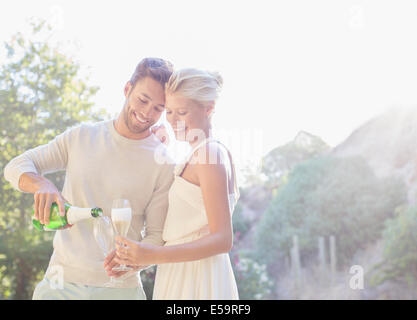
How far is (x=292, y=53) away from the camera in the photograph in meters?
12.5

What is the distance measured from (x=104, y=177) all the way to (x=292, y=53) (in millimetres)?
10881

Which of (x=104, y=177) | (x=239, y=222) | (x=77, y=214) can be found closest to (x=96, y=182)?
(x=104, y=177)

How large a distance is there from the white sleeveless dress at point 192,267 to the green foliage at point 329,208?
29.5 ft

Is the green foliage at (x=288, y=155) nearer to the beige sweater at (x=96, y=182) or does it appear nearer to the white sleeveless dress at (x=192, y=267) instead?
the beige sweater at (x=96, y=182)

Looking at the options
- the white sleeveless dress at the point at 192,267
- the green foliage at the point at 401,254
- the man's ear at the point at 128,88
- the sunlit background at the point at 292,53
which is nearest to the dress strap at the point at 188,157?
the white sleeveless dress at the point at 192,267

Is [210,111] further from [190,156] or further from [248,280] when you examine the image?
[248,280]

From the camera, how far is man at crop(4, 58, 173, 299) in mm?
2162

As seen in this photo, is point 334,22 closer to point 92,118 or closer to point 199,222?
point 92,118

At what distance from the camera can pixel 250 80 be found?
12125 mm

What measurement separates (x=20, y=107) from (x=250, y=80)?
6.59 metres

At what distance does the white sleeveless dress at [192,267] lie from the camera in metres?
1.83

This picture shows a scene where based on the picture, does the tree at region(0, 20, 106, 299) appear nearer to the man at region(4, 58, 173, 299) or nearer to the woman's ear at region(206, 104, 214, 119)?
Answer: the man at region(4, 58, 173, 299)

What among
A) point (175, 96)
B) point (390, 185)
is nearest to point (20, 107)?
point (175, 96)
